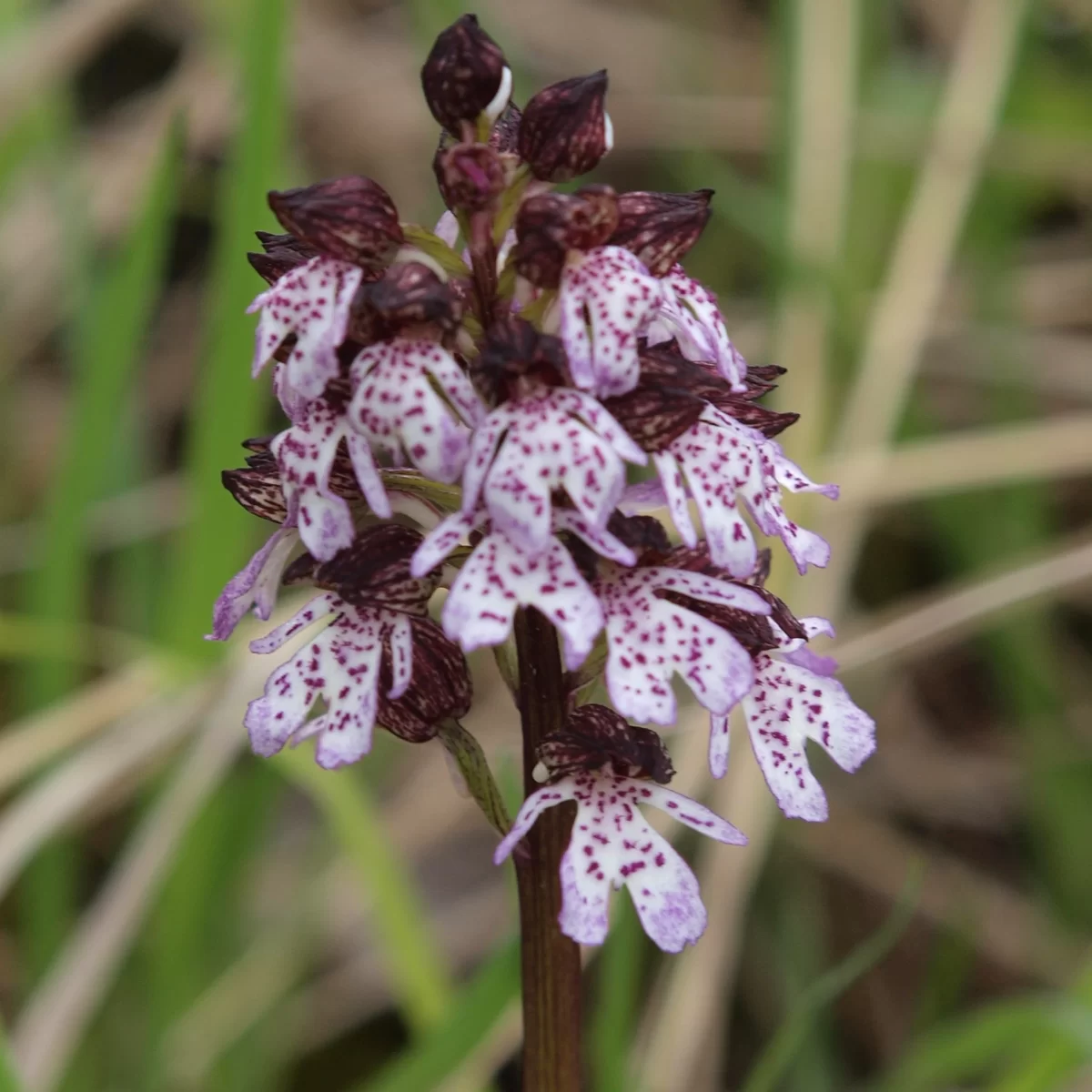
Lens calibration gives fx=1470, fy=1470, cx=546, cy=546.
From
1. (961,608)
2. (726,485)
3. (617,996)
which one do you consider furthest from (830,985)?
(961,608)

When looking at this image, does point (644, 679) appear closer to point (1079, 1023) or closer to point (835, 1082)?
point (1079, 1023)

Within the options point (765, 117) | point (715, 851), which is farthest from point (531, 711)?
point (765, 117)

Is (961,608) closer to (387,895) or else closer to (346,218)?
(387,895)

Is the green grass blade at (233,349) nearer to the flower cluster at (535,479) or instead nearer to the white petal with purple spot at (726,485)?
the flower cluster at (535,479)

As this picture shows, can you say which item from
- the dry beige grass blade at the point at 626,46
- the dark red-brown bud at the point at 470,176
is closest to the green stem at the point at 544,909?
the dark red-brown bud at the point at 470,176

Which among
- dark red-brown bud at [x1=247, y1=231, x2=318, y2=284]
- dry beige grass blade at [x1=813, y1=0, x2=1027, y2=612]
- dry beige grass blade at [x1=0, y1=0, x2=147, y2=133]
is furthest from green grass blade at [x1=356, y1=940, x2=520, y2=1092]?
dry beige grass blade at [x1=0, y1=0, x2=147, y2=133]

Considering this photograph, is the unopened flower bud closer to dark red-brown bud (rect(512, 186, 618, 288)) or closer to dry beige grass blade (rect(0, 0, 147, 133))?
dark red-brown bud (rect(512, 186, 618, 288))
